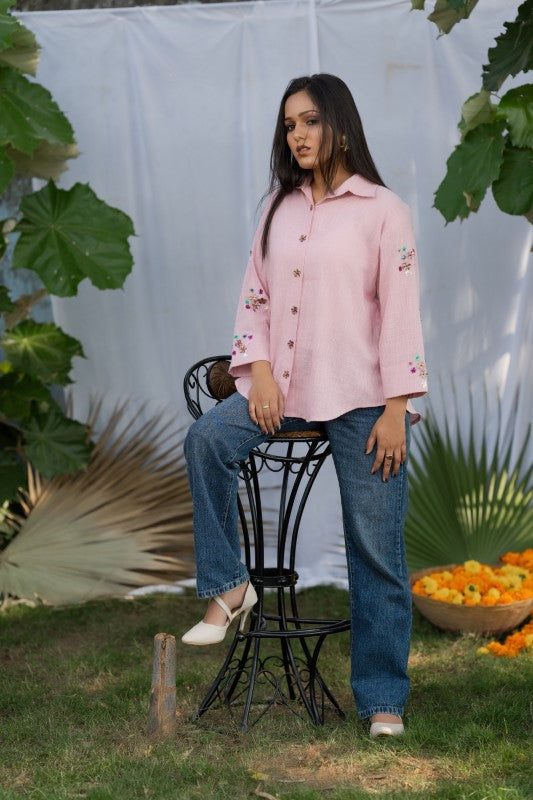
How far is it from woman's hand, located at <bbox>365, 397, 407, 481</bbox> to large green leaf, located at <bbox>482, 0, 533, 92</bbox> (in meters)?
0.92

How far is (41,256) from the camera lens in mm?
4180

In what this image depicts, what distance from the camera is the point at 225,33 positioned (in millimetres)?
4453

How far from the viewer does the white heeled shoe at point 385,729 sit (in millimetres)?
2850

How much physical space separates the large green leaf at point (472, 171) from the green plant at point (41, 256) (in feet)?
4.69

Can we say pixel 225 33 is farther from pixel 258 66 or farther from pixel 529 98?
pixel 529 98

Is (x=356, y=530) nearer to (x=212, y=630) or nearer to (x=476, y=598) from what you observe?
(x=212, y=630)

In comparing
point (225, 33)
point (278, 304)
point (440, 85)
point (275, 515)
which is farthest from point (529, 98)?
point (275, 515)

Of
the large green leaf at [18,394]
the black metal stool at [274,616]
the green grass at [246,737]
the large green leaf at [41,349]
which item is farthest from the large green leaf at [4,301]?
the black metal stool at [274,616]

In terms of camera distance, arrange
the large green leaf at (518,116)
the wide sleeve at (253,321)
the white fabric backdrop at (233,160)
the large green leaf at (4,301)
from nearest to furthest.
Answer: the wide sleeve at (253,321) < the large green leaf at (518,116) < the large green leaf at (4,301) < the white fabric backdrop at (233,160)

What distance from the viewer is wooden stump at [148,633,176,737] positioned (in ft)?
9.41

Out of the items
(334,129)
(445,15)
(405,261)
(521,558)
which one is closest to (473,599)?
(521,558)

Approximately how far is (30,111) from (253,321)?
1614 mm

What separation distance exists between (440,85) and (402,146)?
0.26 metres

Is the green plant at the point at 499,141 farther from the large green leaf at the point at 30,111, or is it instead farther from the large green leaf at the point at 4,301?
the large green leaf at the point at 4,301
